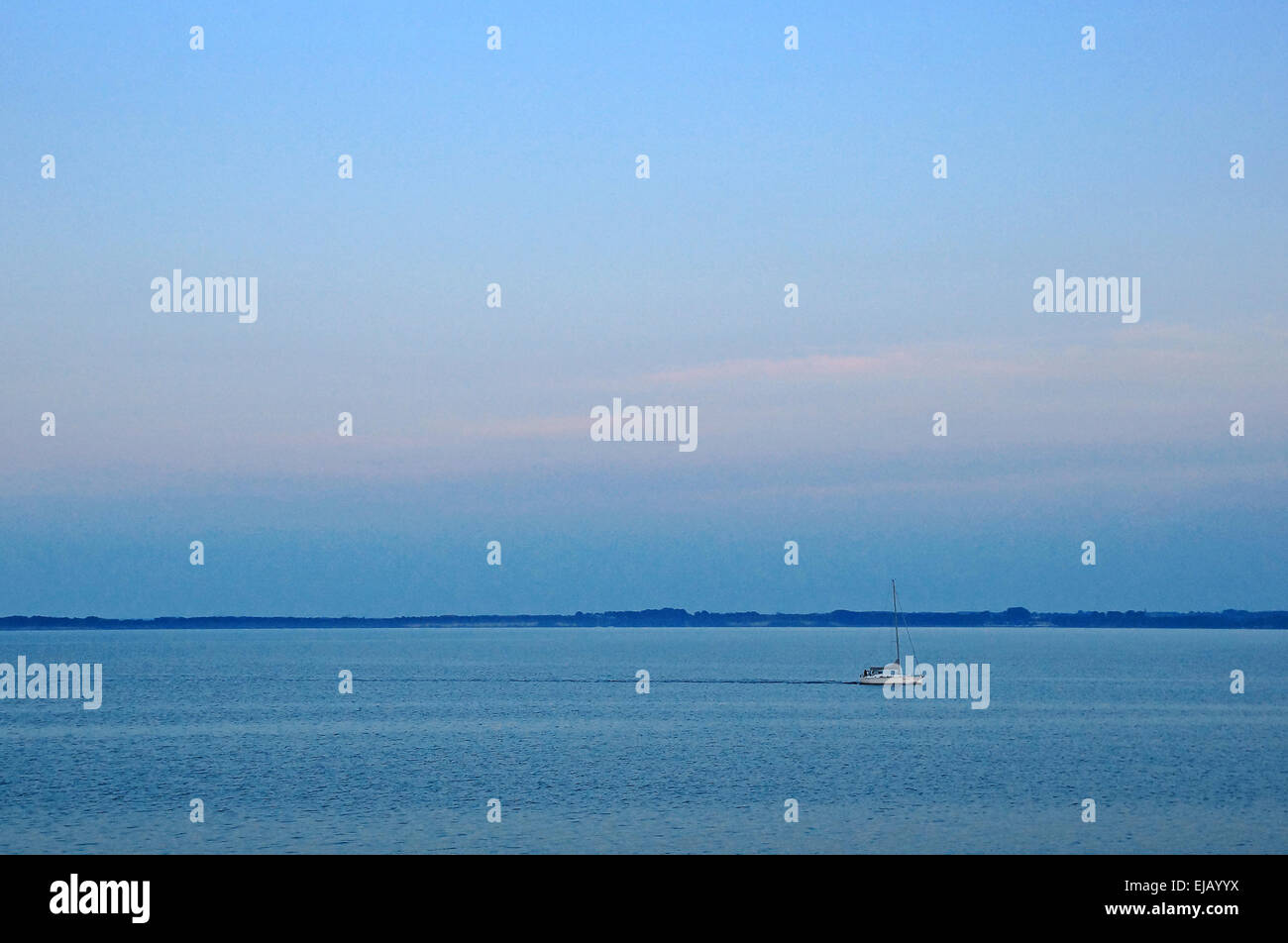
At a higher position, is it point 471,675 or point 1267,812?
point 471,675

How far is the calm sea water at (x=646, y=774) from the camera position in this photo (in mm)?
47969

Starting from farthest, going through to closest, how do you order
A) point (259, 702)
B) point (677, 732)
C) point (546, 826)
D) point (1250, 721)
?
point (259, 702), point (1250, 721), point (677, 732), point (546, 826)

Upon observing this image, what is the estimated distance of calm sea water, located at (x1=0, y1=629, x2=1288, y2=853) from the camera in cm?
4797

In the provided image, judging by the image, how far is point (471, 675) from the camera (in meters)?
172

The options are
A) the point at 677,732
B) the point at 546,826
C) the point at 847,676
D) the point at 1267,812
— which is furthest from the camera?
the point at 847,676

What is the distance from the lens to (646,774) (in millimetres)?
65000

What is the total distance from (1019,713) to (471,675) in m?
83.3

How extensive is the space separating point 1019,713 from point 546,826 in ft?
225
